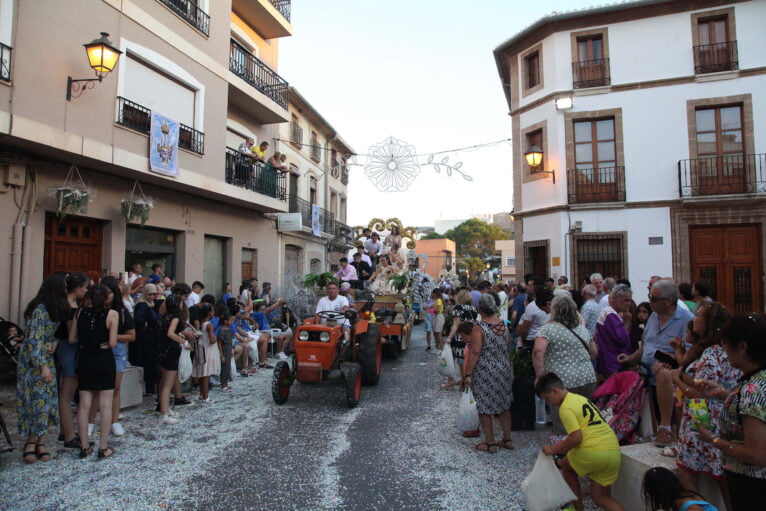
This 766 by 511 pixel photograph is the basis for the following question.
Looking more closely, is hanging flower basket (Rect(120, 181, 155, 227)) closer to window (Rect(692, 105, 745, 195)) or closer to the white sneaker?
the white sneaker

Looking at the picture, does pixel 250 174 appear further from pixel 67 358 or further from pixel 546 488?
pixel 546 488

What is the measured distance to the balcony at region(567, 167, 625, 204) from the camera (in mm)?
14195

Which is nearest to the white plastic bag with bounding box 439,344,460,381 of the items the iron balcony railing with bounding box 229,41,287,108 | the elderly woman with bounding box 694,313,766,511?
the elderly woman with bounding box 694,313,766,511

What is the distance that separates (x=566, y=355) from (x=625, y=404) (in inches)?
23.9

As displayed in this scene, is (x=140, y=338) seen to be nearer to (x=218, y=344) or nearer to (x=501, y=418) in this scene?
(x=218, y=344)

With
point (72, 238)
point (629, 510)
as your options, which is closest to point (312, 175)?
point (72, 238)

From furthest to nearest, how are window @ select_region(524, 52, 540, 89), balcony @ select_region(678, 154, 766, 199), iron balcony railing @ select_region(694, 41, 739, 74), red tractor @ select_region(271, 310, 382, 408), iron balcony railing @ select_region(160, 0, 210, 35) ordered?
window @ select_region(524, 52, 540, 89)
iron balcony railing @ select_region(694, 41, 739, 74)
balcony @ select_region(678, 154, 766, 199)
iron balcony railing @ select_region(160, 0, 210, 35)
red tractor @ select_region(271, 310, 382, 408)

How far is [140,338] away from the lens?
6.49 meters

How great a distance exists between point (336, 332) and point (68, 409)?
10.5ft

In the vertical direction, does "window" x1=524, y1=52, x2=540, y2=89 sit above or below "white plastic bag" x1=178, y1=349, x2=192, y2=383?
above

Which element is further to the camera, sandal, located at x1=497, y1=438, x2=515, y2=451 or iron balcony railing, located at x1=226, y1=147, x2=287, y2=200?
iron balcony railing, located at x1=226, y1=147, x2=287, y2=200

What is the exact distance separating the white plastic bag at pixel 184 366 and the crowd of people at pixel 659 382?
153 inches

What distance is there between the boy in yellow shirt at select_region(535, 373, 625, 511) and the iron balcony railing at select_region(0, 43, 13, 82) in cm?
876

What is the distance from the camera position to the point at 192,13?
1159 cm
